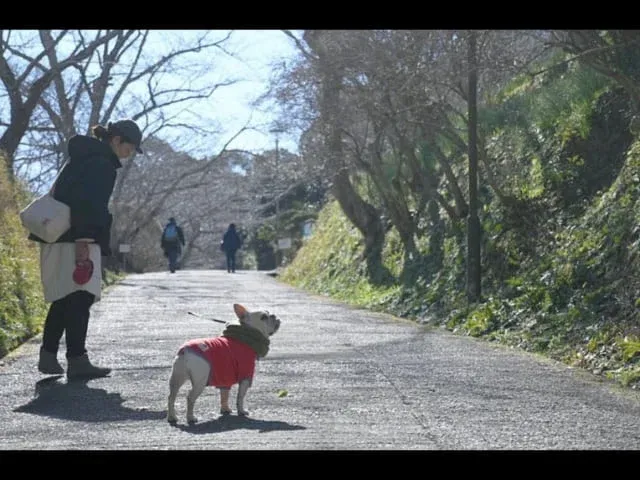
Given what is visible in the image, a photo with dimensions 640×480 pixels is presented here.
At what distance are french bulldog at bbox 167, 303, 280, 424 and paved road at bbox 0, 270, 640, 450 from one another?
0.18 metres

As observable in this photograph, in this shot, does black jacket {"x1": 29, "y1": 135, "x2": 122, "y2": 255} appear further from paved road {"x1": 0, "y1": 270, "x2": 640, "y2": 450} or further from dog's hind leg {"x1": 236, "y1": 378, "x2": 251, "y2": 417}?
dog's hind leg {"x1": 236, "y1": 378, "x2": 251, "y2": 417}

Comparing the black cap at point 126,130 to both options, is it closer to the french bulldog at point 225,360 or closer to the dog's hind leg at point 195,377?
the french bulldog at point 225,360

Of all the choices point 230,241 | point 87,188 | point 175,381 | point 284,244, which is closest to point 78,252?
point 87,188

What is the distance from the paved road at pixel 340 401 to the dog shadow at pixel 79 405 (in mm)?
14

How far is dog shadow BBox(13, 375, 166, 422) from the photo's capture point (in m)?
8.03

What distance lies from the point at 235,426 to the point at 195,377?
0.41m

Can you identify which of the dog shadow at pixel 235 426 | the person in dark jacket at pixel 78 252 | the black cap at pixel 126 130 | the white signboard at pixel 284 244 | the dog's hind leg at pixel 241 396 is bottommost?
the dog shadow at pixel 235 426

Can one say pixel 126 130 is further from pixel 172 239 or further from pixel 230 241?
pixel 230 241

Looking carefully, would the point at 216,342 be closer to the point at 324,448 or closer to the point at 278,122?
the point at 324,448

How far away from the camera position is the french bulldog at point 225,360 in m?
7.61

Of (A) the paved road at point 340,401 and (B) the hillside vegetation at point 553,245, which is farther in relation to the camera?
(B) the hillside vegetation at point 553,245

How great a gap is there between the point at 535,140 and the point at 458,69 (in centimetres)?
305

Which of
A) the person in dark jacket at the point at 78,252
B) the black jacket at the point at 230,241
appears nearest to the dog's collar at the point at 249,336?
the person in dark jacket at the point at 78,252

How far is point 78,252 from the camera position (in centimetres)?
982
